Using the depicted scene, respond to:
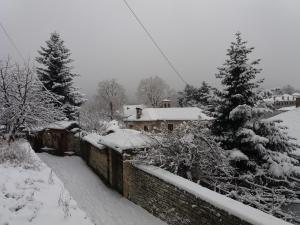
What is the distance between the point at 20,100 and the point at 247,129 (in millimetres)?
10293

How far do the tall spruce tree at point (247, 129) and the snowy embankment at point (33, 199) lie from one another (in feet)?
21.4

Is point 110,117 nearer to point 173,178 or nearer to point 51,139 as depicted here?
point 51,139

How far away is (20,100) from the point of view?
14.3 metres

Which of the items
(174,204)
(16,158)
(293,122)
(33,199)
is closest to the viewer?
(33,199)

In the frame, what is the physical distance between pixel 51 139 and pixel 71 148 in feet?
6.05

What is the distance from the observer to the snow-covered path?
8078mm

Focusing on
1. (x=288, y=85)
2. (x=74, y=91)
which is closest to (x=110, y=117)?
(x=74, y=91)

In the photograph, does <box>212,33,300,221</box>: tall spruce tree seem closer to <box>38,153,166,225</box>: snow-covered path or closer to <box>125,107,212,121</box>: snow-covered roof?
<box>38,153,166,225</box>: snow-covered path

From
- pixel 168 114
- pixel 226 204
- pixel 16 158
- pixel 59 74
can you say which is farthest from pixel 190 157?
pixel 168 114

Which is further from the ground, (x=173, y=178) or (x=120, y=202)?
(x=173, y=178)

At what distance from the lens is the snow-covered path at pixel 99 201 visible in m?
8.08

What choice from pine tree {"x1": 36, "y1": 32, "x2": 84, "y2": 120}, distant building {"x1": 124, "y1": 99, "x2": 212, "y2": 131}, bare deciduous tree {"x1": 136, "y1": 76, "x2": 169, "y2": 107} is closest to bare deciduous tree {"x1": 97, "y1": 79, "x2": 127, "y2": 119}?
bare deciduous tree {"x1": 136, "y1": 76, "x2": 169, "y2": 107}

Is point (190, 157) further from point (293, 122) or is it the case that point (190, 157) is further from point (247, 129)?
point (293, 122)

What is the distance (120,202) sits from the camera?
983cm
